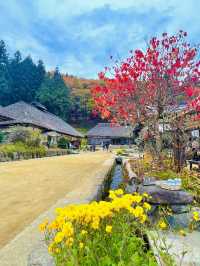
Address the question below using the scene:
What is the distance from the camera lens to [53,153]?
952 inches

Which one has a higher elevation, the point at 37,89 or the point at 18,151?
the point at 37,89

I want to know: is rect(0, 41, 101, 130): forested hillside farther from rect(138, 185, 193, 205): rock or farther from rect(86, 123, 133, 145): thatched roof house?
rect(138, 185, 193, 205): rock

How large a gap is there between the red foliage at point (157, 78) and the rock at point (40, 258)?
464 cm

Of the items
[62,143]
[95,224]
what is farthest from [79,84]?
[95,224]

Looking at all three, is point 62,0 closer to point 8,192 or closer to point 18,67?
point 8,192

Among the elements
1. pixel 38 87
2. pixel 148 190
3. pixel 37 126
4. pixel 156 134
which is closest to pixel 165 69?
pixel 156 134

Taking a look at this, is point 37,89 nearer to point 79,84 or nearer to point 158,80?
point 79,84

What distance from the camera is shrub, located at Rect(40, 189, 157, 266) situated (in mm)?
1641

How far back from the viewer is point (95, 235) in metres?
1.92

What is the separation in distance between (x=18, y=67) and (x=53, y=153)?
39546 millimetres

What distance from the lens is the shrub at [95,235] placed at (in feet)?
5.38

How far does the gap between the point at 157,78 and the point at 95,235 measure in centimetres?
510

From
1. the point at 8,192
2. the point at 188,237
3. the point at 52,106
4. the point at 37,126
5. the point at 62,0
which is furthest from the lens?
the point at 52,106

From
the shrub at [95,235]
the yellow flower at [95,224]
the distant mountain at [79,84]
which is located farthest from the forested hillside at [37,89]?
the yellow flower at [95,224]
